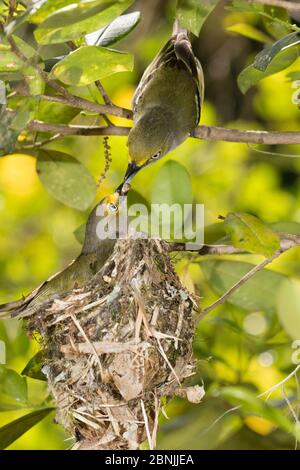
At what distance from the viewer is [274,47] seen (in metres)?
2.71

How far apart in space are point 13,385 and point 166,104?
1.74 m

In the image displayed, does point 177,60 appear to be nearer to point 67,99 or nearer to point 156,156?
point 156,156

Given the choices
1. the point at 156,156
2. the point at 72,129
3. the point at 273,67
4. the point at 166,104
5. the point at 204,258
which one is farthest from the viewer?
the point at 166,104

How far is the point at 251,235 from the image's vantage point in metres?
2.80

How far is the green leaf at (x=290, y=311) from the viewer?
2.81m

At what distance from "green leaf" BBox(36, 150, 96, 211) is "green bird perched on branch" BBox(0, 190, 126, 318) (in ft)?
0.50

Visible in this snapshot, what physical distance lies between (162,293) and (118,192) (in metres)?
0.69

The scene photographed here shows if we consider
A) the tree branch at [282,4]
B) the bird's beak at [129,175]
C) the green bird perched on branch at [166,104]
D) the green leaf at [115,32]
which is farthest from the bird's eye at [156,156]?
the tree branch at [282,4]

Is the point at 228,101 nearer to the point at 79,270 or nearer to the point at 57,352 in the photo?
the point at 79,270

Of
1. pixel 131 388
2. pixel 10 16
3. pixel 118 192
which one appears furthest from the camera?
pixel 118 192

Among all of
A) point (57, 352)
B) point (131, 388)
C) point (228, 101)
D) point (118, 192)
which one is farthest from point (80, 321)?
point (228, 101)

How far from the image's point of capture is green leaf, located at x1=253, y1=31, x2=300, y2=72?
2.64 meters

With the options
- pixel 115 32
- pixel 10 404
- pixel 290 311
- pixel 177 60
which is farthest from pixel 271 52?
pixel 10 404

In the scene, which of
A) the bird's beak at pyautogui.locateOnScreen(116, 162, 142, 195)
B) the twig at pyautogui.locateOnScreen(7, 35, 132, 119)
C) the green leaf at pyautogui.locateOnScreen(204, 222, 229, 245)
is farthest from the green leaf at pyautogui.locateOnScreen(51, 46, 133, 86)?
the bird's beak at pyautogui.locateOnScreen(116, 162, 142, 195)
